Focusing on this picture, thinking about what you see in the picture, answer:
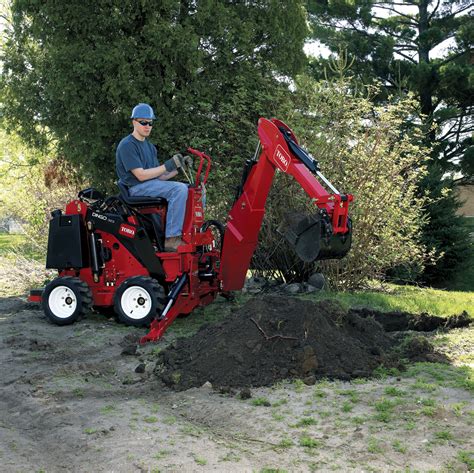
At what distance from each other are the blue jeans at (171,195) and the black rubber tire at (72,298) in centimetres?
124

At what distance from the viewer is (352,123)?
10.9 metres

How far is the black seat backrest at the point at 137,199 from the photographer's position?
26.1ft

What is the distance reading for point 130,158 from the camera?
314 inches

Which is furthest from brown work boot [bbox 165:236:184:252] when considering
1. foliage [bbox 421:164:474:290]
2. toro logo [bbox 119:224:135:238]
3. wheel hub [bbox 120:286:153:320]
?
foliage [bbox 421:164:474:290]

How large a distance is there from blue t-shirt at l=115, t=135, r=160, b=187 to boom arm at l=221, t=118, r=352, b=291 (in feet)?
4.10

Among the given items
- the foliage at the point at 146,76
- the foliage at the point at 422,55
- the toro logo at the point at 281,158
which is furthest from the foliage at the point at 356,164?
the foliage at the point at 422,55

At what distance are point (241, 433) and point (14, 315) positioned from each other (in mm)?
5328

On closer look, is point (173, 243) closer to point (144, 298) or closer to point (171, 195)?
point (171, 195)

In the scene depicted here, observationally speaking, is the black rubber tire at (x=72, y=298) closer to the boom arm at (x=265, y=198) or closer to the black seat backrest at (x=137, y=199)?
the black seat backrest at (x=137, y=199)

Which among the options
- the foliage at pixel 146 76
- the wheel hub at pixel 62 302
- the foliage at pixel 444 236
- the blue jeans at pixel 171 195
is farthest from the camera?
the foliage at pixel 444 236

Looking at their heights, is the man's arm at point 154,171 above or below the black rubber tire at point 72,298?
above

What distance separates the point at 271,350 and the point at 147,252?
8.49 feet

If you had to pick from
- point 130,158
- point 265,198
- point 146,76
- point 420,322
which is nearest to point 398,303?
point 420,322

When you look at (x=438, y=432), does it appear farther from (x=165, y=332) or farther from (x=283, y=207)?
(x=283, y=207)
